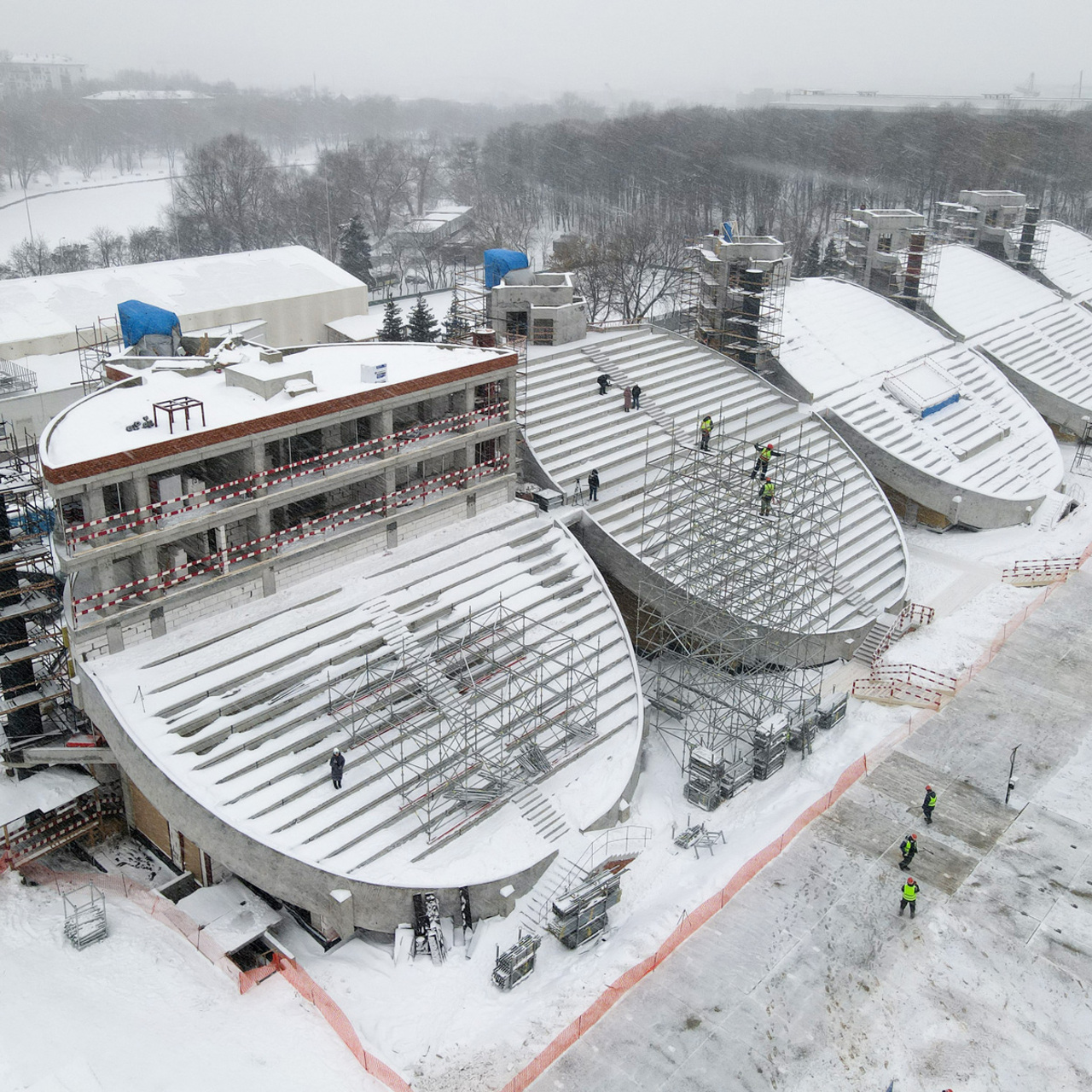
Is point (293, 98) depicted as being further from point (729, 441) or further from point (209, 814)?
point (209, 814)

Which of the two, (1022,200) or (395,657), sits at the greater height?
(1022,200)

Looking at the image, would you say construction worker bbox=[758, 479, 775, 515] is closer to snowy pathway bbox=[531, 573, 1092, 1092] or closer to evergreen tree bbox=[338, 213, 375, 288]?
snowy pathway bbox=[531, 573, 1092, 1092]

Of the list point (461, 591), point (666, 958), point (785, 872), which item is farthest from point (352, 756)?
point (785, 872)

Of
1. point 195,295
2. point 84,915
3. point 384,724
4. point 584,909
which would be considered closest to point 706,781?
point 584,909

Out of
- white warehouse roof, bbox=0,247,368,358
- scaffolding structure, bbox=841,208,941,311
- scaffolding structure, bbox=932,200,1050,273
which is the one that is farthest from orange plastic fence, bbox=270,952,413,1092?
scaffolding structure, bbox=932,200,1050,273

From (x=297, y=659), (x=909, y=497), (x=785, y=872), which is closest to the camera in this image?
(x=785, y=872)

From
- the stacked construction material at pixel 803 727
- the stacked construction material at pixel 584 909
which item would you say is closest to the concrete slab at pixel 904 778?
the stacked construction material at pixel 803 727

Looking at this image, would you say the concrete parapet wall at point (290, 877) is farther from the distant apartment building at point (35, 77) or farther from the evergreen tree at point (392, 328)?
the distant apartment building at point (35, 77)
